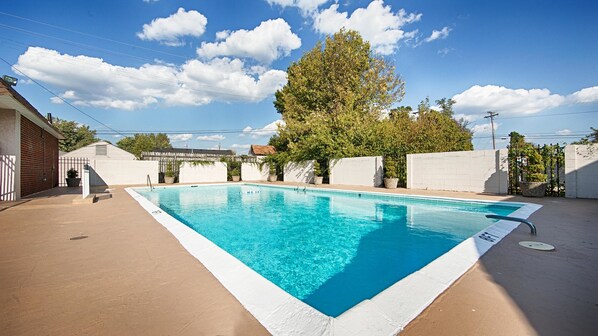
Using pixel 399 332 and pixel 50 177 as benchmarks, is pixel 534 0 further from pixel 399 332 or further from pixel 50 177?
pixel 50 177

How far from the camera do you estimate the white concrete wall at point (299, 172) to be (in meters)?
19.7

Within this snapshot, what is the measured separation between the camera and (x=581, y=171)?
8.58 meters

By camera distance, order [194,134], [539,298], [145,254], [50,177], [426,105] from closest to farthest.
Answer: [539,298]
[145,254]
[50,177]
[426,105]
[194,134]

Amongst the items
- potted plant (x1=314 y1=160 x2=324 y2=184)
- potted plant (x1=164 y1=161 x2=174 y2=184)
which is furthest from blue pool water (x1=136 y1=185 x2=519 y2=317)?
potted plant (x1=164 y1=161 x2=174 y2=184)

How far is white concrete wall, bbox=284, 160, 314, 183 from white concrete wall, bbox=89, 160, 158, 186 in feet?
34.5

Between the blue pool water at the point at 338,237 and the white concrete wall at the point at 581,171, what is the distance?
9.85ft

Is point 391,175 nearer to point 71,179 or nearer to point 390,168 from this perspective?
point 390,168

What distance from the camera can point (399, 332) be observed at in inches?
69.2

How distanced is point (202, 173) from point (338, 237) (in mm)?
18650

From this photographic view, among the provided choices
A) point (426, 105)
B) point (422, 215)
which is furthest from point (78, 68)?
point (426, 105)

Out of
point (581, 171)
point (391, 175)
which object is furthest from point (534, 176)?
point (391, 175)

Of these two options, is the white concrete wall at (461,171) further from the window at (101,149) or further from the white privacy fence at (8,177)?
the window at (101,149)

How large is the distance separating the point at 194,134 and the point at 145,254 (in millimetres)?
40345

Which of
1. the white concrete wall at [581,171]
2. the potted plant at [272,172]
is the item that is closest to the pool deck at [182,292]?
the white concrete wall at [581,171]
